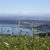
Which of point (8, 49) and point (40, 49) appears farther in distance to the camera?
point (40, 49)

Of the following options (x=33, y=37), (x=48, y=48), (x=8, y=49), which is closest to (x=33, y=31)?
(x=33, y=37)

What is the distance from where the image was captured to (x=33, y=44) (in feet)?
13.5

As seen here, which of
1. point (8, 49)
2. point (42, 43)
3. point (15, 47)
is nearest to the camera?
point (8, 49)

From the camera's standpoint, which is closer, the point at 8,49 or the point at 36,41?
the point at 8,49

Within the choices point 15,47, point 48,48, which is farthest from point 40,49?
point 15,47

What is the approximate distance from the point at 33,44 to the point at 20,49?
0.46 meters

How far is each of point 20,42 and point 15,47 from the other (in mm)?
155

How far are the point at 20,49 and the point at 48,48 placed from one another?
0.47 meters

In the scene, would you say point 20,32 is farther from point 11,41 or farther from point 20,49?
point 20,49

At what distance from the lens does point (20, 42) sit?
396 centimetres

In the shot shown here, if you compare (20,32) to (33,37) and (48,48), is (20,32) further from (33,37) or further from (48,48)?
(48,48)

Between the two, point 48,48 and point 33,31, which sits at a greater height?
point 33,31

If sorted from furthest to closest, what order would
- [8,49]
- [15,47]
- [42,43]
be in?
[42,43] → [15,47] → [8,49]

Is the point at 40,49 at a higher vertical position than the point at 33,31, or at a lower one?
lower
